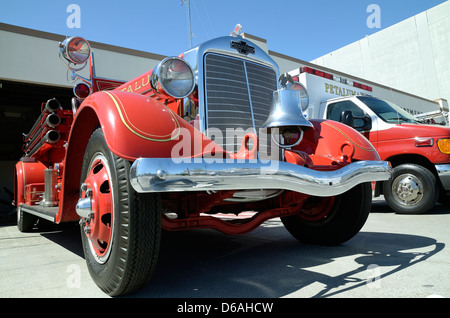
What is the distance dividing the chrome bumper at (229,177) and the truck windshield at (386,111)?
395 cm

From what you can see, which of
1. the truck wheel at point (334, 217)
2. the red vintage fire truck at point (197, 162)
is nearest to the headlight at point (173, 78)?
the red vintage fire truck at point (197, 162)

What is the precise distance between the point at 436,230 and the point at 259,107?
2.63 meters

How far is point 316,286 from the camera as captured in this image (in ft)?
6.67

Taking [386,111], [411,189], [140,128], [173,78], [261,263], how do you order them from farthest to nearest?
[386,111]
[411,189]
[261,263]
[173,78]
[140,128]

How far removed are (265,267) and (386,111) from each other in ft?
14.3

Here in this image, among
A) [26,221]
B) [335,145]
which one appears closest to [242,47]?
[335,145]

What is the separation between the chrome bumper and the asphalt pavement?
2.08 feet

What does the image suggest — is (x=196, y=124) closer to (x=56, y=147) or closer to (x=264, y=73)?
(x=264, y=73)

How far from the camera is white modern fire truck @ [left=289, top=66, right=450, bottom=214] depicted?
5.04 m

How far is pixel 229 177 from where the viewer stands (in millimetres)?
1732

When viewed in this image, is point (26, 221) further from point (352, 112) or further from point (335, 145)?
point (352, 112)

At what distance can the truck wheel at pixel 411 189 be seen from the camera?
16.4 ft

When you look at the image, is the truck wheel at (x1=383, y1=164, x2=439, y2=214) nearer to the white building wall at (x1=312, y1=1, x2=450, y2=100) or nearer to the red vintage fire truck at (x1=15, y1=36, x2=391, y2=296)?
the red vintage fire truck at (x1=15, y1=36, x2=391, y2=296)
